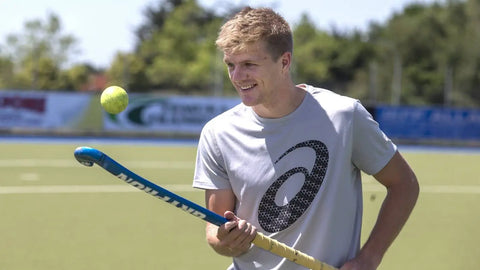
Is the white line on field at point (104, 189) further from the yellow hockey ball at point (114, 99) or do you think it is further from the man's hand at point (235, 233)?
the man's hand at point (235, 233)

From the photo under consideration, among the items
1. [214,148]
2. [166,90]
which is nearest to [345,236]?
[214,148]

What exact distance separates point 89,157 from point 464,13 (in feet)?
243

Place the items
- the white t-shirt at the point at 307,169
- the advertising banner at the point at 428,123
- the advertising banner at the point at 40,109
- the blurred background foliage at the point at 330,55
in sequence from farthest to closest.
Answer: the blurred background foliage at the point at 330,55
the advertising banner at the point at 428,123
the advertising banner at the point at 40,109
the white t-shirt at the point at 307,169

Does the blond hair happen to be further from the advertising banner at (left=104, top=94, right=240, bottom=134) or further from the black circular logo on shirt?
the advertising banner at (left=104, top=94, right=240, bottom=134)

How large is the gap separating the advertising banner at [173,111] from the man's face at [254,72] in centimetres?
2489

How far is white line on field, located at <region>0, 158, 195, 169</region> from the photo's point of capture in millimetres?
17719

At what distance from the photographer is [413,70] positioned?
66.2 m

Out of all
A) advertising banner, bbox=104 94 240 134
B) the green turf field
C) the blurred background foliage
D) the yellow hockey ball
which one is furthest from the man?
the blurred background foliage

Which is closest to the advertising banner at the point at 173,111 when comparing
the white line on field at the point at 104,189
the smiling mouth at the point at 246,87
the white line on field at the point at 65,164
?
the white line on field at the point at 65,164

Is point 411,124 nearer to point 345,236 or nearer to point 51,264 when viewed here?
point 51,264

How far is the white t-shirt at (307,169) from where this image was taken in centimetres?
336

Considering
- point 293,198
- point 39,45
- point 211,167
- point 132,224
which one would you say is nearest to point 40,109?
point 132,224

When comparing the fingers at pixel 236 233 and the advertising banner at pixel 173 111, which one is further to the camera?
the advertising banner at pixel 173 111

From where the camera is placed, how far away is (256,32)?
317cm
